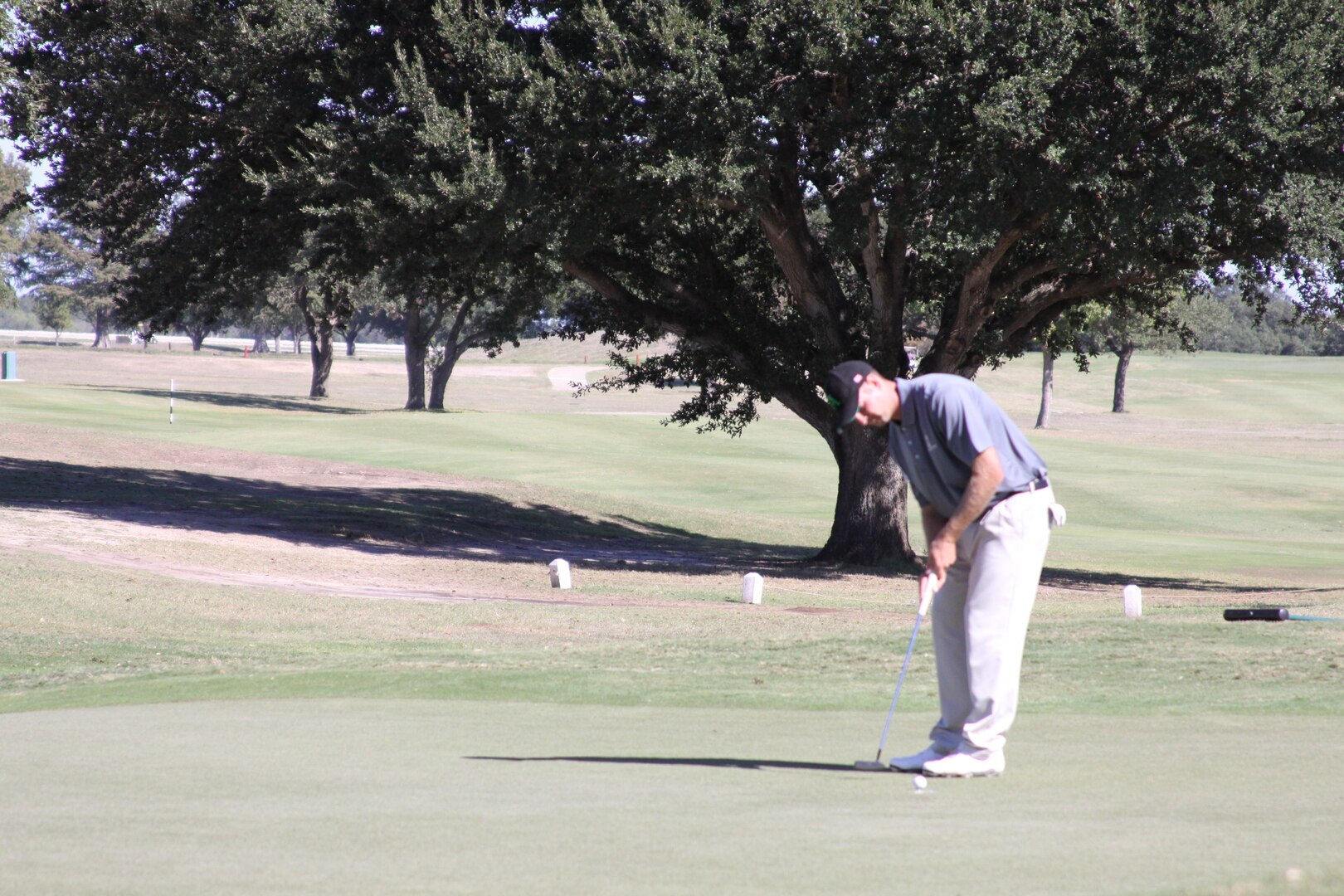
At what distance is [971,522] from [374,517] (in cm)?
2302

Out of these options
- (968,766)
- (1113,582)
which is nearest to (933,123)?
(1113,582)

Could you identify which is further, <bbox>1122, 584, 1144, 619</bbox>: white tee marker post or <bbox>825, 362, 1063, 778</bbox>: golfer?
<bbox>1122, 584, 1144, 619</bbox>: white tee marker post

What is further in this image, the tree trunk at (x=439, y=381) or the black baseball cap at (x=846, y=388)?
the tree trunk at (x=439, y=381)

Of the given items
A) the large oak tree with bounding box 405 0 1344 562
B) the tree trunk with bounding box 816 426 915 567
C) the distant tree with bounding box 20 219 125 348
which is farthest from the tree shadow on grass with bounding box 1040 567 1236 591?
the distant tree with bounding box 20 219 125 348

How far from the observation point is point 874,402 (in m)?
6.20

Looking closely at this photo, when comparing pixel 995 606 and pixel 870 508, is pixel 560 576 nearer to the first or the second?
pixel 870 508

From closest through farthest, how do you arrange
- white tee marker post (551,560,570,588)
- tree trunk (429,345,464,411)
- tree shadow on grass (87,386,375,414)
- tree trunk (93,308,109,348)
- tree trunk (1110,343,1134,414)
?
white tee marker post (551,560,570,588), tree shadow on grass (87,386,375,414), tree trunk (429,345,464,411), tree trunk (1110,343,1134,414), tree trunk (93,308,109,348)

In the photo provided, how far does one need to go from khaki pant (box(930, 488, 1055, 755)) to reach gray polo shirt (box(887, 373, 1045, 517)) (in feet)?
0.42

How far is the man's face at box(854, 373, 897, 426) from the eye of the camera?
20.3 ft

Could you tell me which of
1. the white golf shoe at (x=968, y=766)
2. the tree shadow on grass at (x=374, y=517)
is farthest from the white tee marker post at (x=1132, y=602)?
the white golf shoe at (x=968, y=766)

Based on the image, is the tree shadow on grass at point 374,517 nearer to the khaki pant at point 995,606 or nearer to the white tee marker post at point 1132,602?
the white tee marker post at point 1132,602

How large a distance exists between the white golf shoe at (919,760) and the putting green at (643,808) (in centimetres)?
15

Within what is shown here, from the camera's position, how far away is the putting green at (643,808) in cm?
434

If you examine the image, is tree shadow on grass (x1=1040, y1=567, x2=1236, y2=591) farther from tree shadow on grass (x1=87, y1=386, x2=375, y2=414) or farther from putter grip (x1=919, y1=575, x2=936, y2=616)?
tree shadow on grass (x1=87, y1=386, x2=375, y2=414)
